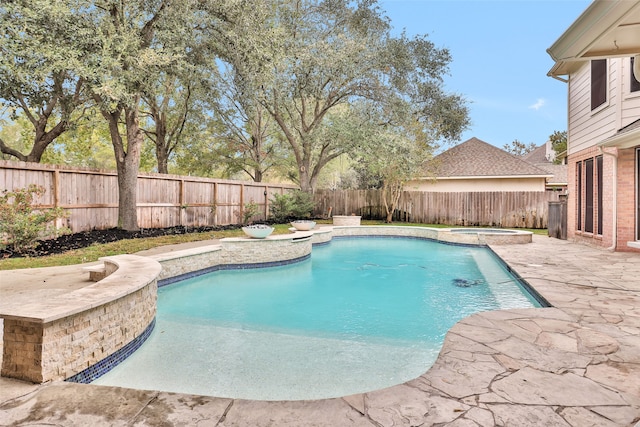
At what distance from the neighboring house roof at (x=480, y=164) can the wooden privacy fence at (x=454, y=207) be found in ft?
6.51

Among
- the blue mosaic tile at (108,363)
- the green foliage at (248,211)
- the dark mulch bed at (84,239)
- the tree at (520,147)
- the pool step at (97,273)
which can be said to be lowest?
the blue mosaic tile at (108,363)

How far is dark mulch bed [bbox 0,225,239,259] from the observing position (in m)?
6.73

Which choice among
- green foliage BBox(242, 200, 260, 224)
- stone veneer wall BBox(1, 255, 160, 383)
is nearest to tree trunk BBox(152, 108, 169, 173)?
green foliage BBox(242, 200, 260, 224)

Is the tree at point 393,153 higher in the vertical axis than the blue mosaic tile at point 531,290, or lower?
higher

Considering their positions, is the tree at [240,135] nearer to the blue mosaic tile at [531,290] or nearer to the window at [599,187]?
the window at [599,187]

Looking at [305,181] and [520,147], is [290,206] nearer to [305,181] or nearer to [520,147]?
[305,181]

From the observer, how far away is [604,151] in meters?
7.70

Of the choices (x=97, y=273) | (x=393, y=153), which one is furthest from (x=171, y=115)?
(x=97, y=273)

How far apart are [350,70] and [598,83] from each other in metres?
8.30

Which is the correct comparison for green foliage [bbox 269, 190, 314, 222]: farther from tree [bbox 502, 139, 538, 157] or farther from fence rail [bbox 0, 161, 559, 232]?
tree [bbox 502, 139, 538, 157]

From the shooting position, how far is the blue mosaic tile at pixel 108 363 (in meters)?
2.80

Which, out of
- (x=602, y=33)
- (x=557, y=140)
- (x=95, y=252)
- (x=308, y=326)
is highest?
(x=557, y=140)

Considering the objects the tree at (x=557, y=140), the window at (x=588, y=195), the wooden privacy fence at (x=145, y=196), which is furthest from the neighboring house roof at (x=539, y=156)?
the wooden privacy fence at (x=145, y=196)

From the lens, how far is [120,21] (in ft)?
29.0
